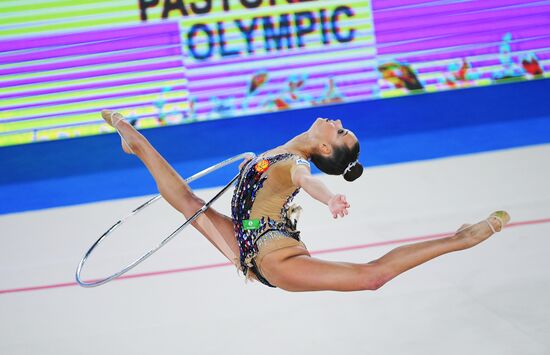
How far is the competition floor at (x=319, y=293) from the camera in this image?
12.9 ft

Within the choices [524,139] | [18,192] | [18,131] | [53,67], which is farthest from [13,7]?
[524,139]

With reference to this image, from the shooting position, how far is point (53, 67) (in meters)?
6.88

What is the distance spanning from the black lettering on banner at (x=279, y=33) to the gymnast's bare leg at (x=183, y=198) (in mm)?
2944

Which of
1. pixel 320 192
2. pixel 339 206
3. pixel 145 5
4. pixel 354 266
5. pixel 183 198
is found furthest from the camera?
pixel 145 5

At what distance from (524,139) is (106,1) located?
3.88m

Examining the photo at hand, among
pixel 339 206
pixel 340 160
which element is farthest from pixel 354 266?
pixel 339 206

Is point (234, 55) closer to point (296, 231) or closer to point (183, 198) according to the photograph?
point (183, 198)

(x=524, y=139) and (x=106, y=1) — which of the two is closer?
(x=106, y=1)

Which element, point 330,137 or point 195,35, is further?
point 195,35

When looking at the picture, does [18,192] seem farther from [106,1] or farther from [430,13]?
[430,13]

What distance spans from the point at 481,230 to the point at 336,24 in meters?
3.86

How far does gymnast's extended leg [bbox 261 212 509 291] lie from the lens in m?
3.39

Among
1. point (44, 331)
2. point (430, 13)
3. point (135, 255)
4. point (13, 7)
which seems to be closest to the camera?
point (44, 331)

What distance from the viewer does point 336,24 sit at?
7.04m
